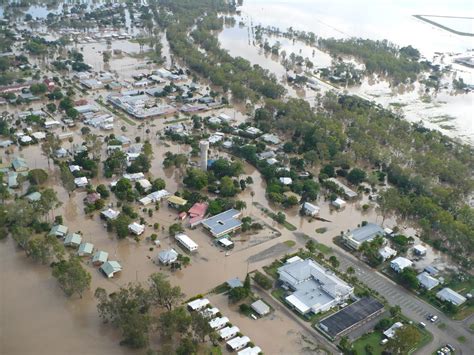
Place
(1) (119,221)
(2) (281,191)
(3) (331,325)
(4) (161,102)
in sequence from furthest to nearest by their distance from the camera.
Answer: (4) (161,102)
(2) (281,191)
(1) (119,221)
(3) (331,325)

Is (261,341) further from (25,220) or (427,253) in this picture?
(25,220)

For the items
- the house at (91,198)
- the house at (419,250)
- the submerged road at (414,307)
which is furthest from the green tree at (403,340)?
the house at (91,198)

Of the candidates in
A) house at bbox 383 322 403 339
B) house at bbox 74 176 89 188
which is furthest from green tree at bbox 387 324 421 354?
house at bbox 74 176 89 188

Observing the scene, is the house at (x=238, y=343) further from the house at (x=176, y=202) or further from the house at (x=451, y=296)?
the house at (x=176, y=202)

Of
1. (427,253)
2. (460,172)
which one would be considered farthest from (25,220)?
(460,172)

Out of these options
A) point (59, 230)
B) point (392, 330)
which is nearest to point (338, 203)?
point (392, 330)
